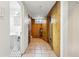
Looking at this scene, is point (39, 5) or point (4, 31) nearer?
point (4, 31)

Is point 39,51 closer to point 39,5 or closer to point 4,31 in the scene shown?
point 39,5

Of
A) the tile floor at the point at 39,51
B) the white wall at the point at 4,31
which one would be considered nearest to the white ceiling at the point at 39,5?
the tile floor at the point at 39,51

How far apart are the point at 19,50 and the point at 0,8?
437cm

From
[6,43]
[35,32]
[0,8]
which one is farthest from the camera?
[35,32]

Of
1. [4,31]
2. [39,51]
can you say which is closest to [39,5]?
[39,51]

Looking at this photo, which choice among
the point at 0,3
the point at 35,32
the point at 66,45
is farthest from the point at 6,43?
the point at 35,32

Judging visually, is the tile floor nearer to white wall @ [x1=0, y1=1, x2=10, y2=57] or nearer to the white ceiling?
the white ceiling

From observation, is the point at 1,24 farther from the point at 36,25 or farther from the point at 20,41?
the point at 36,25

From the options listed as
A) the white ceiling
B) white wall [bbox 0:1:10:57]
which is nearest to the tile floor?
the white ceiling

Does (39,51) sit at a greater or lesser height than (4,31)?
lesser

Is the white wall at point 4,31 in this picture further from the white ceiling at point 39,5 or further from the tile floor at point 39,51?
the white ceiling at point 39,5

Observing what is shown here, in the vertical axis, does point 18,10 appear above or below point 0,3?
above

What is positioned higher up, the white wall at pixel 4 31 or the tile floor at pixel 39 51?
the white wall at pixel 4 31

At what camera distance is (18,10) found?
5.87 metres
